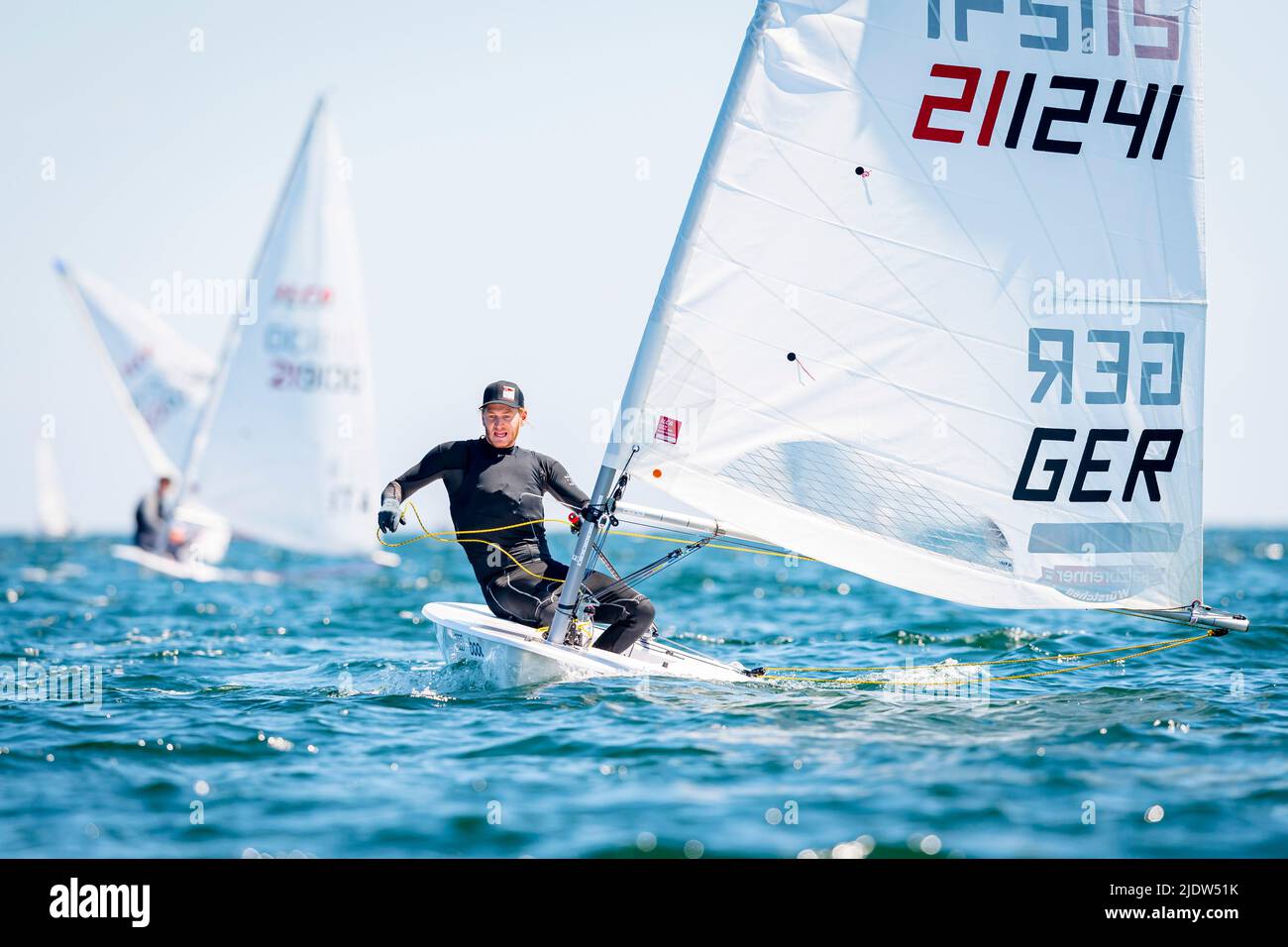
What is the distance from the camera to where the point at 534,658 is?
7113 millimetres

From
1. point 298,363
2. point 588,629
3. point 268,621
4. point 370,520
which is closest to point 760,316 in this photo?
point 588,629

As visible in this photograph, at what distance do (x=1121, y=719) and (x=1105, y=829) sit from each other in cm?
220

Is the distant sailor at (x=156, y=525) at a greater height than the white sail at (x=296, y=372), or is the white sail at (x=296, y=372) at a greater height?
the white sail at (x=296, y=372)

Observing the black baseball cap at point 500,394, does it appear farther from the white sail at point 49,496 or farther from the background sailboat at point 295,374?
the white sail at point 49,496

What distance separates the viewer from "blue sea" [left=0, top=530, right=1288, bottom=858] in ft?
15.3

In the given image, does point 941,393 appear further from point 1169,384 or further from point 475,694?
point 475,694

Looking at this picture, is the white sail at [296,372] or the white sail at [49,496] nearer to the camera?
the white sail at [296,372]

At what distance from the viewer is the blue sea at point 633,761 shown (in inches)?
183

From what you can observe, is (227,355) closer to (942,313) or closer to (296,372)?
(296,372)

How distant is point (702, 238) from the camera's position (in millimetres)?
6887

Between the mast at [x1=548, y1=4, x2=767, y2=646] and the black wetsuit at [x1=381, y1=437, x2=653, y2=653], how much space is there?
1.11ft

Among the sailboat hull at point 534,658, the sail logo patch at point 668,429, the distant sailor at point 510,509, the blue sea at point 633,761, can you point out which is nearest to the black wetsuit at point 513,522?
the distant sailor at point 510,509

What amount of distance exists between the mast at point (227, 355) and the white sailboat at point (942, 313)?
536 inches

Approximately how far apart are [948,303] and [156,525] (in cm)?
1905
